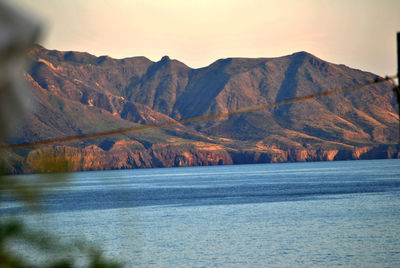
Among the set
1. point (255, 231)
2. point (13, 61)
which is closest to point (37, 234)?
point (13, 61)

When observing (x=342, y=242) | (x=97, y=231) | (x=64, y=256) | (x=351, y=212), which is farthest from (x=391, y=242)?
(x=64, y=256)

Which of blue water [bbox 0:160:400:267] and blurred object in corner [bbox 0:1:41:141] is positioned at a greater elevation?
blurred object in corner [bbox 0:1:41:141]

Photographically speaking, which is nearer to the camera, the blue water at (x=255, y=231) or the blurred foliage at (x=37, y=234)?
the blurred foliage at (x=37, y=234)

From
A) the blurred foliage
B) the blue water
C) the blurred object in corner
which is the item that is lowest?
the blue water

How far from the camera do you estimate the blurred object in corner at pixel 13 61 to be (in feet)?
3.37

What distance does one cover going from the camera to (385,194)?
397ft

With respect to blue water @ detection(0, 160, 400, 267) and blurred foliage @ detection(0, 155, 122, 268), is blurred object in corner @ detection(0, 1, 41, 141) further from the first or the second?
blue water @ detection(0, 160, 400, 267)

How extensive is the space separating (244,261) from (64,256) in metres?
51.6

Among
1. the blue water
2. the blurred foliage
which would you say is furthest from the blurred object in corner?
the blue water

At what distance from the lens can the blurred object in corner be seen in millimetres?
1027

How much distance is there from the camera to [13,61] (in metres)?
1.07

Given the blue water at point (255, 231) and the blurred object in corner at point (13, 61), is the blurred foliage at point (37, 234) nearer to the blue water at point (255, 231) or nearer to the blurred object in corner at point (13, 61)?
the blurred object in corner at point (13, 61)

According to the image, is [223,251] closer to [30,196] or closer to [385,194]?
[30,196]

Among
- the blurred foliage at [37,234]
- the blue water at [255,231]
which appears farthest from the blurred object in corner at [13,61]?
the blue water at [255,231]
